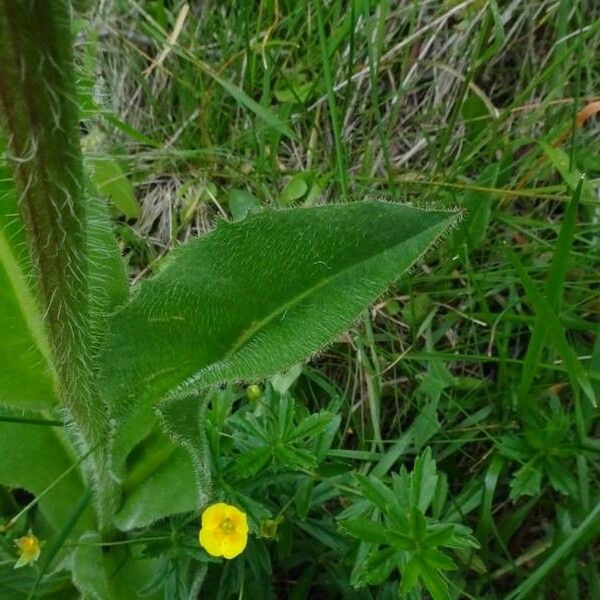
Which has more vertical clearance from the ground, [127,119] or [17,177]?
[17,177]

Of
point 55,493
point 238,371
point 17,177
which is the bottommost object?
point 55,493

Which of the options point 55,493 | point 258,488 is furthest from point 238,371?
point 55,493

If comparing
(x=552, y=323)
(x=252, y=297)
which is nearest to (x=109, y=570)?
(x=252, y=297)

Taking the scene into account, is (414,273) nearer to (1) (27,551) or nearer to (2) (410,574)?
(2) (410,574)

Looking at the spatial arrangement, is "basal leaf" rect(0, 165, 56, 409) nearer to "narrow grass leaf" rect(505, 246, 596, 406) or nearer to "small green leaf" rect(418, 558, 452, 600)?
"small green leaf" rect(418, 558, 452, 600)

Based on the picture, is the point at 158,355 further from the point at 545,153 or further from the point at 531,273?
the point at 545,153

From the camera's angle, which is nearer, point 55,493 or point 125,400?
point 125,400

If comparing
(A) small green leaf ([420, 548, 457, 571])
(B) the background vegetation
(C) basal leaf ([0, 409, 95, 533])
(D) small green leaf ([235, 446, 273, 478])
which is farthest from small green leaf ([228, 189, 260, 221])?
(A) small green leaf ([420, 548, 457, 571])
